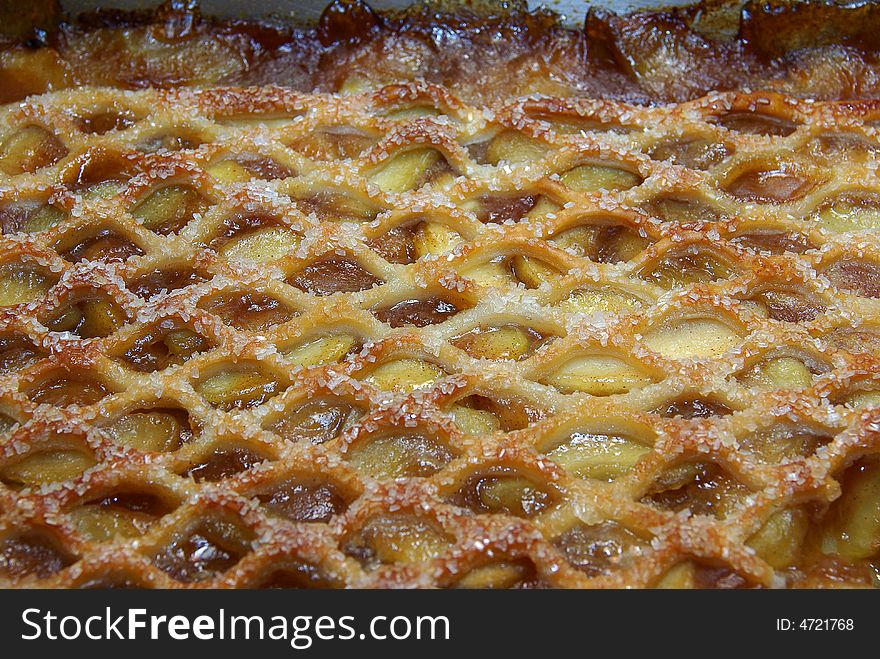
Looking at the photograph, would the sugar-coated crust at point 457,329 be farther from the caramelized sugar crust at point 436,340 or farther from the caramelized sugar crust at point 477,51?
the caramelized sugar crust at point 477,51

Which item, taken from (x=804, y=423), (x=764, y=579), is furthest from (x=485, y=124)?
(x=764, y=579)

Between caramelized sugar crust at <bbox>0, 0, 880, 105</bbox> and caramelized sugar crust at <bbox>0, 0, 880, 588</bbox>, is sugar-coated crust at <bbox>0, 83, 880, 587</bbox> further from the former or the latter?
caramelized sugar crust at <bbox>0, 0, 880, 105</bbox>

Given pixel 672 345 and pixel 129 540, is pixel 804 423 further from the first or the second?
pixel 129 540

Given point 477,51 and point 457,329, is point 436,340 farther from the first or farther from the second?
point 477,51

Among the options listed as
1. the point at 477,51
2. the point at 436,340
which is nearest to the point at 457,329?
the point at 436,340

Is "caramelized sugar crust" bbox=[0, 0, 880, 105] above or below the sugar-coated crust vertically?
above

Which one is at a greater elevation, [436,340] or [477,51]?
[477,51]

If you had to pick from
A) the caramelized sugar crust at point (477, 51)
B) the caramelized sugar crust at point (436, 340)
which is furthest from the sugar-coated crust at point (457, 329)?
the caramelized sugar crust at point (477, 51)

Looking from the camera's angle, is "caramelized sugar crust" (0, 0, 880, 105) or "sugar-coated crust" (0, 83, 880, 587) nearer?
"sugar-coated crust" (0, 83, 880, 587)

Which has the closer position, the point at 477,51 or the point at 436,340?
the point at 436,340

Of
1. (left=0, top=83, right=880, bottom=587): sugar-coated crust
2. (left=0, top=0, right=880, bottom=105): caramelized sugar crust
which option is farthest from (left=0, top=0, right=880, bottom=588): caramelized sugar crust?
(left=0, top=0, right=880, bottom=105): caramelized sugar crust
